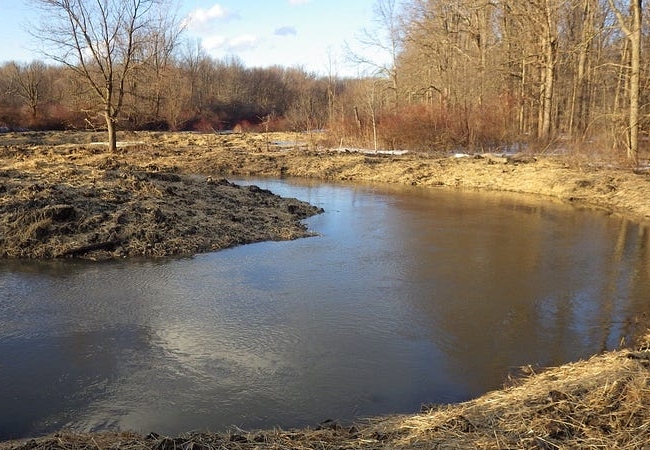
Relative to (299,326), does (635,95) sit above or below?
above

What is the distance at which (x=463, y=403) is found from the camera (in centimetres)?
475

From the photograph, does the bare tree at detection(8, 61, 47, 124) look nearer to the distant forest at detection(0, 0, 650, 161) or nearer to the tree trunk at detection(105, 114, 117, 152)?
the distant forest at detection(0, 0, 650, 161)

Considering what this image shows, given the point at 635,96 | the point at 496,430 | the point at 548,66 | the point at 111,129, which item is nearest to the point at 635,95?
the point at 635,96

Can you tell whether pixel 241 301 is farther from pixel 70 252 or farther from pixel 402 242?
pixel 402 242

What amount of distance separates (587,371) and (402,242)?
6.67 m

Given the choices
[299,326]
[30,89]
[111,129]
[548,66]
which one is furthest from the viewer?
[30,89]

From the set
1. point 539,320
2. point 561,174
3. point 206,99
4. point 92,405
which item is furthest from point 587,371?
point 206,99

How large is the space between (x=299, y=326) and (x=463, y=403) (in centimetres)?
259

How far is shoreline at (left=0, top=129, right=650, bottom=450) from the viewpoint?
12.3 feet

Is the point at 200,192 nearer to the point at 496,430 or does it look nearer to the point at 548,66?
the point at 496,430

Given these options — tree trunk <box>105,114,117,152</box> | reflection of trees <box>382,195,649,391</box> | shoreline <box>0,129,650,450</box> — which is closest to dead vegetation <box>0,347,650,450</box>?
shoreline <box>0,129,650,450</box>

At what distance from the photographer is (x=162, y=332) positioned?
21.5ft

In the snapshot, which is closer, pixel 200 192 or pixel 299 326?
pixel 299 326

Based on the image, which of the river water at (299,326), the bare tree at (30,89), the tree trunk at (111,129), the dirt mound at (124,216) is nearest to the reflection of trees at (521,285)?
the river water at (299,326)
